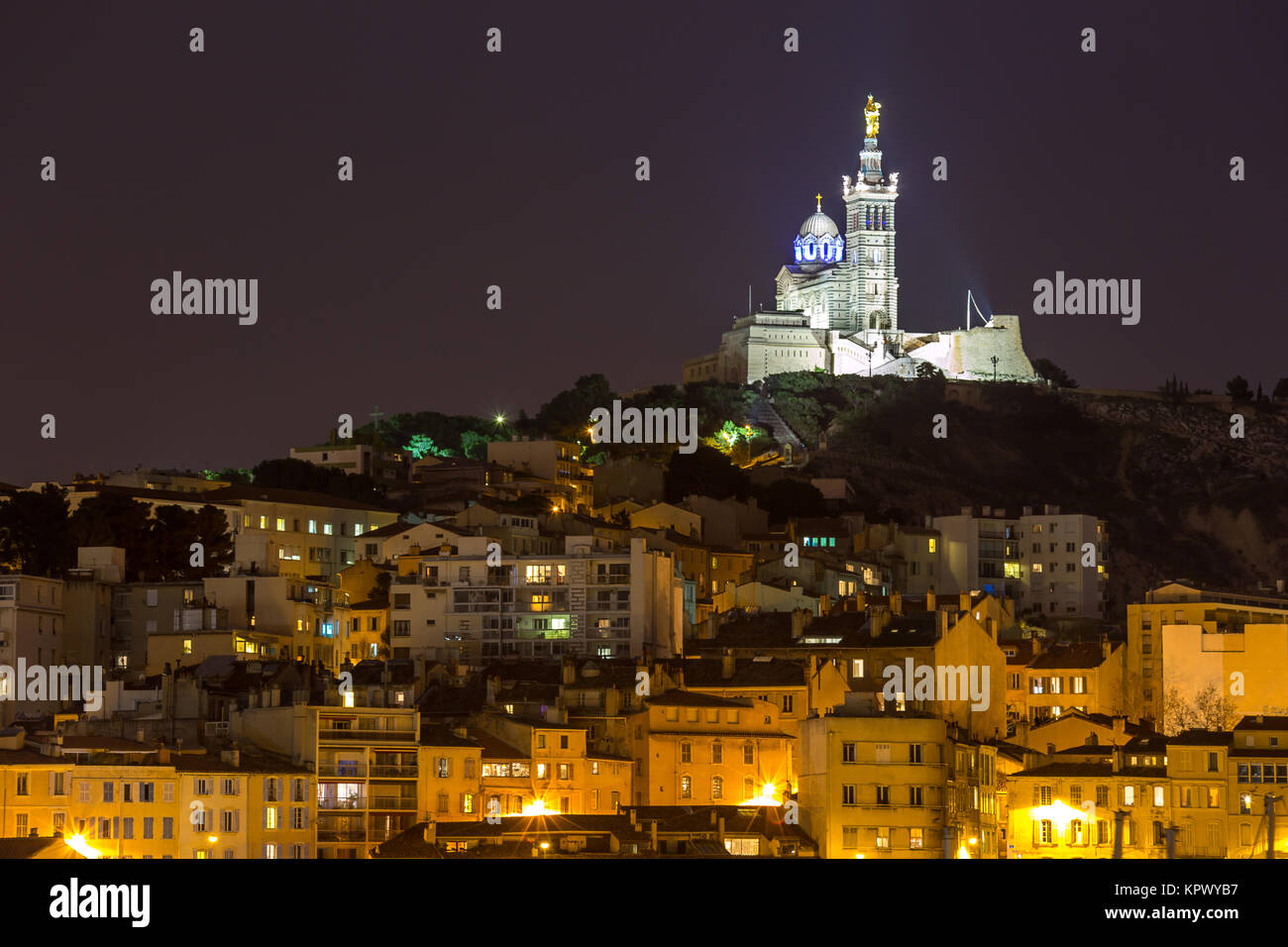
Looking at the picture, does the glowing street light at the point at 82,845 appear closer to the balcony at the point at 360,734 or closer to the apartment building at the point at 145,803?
the apartment building at the point at 145,803

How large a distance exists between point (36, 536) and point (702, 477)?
46238mm

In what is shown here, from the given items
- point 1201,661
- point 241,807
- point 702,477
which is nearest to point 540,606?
point 1201,661

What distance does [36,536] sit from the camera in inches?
3708

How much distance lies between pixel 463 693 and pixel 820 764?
45.7ft

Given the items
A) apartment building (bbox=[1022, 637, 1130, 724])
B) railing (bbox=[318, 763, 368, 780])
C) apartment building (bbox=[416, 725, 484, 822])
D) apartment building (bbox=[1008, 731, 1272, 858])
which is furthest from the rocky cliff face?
railing (bbox=[318, 763, 368, 780])

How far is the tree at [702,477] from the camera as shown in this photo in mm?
128750

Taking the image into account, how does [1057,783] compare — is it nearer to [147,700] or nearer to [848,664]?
[848,664]

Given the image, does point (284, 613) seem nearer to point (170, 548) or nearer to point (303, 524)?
point (170, 548)

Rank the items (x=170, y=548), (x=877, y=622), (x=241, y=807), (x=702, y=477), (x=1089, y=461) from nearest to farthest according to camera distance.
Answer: (x=241, y=807)
(x=877, y=622)
(x=170, y=548)
(x=702, y=477)
(x=1089, y=461)

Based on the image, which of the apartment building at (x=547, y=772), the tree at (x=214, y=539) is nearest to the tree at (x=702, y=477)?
the tree at (x=214, y=539)

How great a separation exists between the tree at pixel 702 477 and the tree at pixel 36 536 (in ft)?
132

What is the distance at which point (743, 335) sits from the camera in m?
187

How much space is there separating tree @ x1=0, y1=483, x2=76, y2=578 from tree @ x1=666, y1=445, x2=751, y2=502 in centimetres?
4027

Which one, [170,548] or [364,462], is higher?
[364,462]
